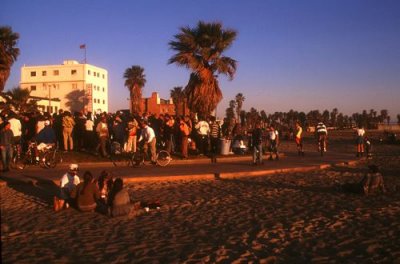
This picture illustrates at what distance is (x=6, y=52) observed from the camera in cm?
3284

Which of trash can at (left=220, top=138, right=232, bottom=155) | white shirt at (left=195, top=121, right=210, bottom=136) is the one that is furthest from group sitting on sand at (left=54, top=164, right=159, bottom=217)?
trash can at (left=220, top=138, right=232, bottom=155)

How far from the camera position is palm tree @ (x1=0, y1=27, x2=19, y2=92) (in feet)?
104

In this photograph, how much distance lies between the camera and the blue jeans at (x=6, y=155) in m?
15.7

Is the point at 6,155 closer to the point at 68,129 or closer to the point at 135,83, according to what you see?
the point at 68,129

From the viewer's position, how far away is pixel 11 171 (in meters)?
16.6

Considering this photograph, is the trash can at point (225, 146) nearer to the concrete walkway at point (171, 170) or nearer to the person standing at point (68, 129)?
the concrete walkway at point (171, 170)

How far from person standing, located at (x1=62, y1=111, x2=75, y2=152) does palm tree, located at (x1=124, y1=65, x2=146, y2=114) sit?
4370 cm

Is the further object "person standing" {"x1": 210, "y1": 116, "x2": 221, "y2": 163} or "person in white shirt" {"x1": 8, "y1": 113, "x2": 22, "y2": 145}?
"person standing" {"x1": 210, "y1": 116, "x2": 221, "y2": 163}

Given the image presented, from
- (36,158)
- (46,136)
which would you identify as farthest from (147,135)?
(36,158)

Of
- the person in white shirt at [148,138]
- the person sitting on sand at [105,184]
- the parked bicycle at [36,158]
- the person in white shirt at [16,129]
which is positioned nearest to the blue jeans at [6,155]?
the parked bicycle at [36,158]

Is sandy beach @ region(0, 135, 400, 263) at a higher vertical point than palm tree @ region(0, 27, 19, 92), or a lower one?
lower

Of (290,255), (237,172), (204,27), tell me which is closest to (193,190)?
(237,172)

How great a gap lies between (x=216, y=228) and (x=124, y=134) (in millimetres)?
12954

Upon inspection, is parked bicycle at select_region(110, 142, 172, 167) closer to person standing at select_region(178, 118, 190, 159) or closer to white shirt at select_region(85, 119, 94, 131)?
person standing at select_region(178, 118, 190, 159)
